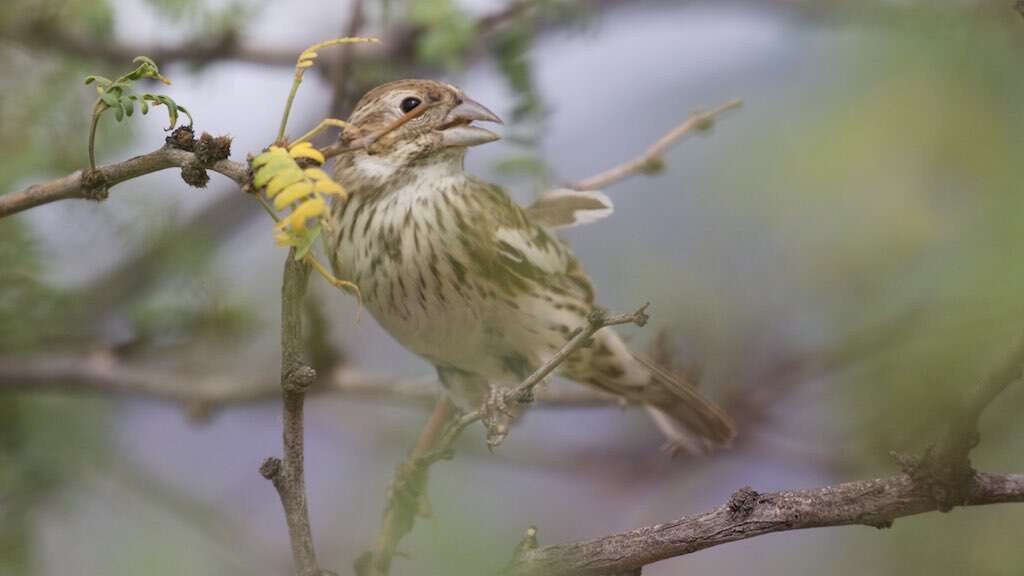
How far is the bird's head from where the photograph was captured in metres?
2.80

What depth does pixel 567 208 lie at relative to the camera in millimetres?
2891

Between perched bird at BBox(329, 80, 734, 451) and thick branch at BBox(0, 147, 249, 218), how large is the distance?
895 mm

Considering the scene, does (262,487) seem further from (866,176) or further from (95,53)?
(866,176)

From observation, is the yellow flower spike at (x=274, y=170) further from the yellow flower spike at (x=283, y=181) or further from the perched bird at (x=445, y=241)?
the perched bird at (x=445, y=241)

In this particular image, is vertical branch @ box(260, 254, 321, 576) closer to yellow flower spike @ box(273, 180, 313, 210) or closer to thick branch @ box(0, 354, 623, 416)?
yellow flower spike @ box(273, 180, 313, 210)

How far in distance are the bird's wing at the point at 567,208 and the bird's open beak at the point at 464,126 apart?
0.24 metres

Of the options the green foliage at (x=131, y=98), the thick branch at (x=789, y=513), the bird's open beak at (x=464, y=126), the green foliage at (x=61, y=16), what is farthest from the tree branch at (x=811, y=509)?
the green foliage at (x=61, y=16)

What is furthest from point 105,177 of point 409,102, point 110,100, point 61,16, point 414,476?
point 61,16

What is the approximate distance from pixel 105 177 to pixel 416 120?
106 cm

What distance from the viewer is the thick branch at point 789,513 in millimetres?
1759

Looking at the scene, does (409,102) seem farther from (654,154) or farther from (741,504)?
(741,504)

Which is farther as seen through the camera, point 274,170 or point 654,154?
point 654,154

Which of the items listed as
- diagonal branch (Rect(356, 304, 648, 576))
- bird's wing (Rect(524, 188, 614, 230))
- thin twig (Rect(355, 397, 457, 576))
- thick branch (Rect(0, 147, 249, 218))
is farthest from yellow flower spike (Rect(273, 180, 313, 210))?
bird's wing (Rect(524, 188, 614, 230))

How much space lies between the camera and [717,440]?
3.38 meters
